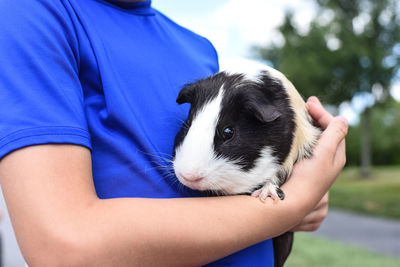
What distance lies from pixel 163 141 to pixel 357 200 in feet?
39.6

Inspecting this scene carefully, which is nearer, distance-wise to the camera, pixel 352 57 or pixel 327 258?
pixel 327 258

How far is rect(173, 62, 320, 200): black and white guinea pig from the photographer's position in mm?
1446

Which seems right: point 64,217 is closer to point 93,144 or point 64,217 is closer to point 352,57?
point 93,144

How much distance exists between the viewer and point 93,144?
1.28 metres

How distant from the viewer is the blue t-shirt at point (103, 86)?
1073 millimetres

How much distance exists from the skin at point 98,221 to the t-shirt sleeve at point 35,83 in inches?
1.6

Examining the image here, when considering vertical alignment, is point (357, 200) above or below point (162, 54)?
below

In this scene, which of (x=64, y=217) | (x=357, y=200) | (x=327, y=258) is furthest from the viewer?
(x=357, y=200)

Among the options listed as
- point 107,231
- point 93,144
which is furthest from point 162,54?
point 107,231

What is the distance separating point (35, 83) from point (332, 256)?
6284mm

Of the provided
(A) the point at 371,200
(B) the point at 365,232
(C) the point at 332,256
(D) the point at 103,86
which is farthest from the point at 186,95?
(A) the point at 371,200

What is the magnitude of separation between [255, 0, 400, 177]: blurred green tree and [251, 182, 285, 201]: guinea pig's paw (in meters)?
17.6

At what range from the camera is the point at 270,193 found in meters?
1.39

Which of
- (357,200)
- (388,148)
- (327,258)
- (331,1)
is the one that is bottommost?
(388,148)
